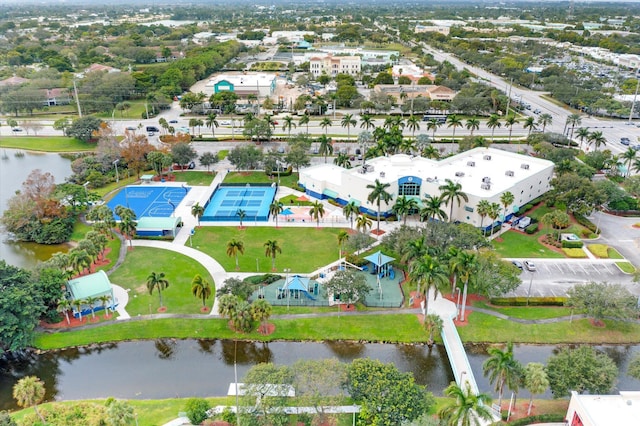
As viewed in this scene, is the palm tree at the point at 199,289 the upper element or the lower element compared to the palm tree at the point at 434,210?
lower

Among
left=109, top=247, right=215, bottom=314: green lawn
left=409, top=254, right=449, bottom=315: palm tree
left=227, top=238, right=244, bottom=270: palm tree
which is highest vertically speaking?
left=409, top=254, right=449, bottom=315: palm tree

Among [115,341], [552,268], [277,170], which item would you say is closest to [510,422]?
[552,268]

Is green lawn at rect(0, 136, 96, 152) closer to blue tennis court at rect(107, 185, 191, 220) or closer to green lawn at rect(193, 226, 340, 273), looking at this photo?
blue tennis court at rect(107, 185, 191, 220)

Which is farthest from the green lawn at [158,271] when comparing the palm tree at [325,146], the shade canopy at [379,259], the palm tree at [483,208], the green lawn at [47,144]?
the green lawn at [47,144]

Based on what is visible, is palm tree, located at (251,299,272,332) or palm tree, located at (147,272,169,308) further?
palm tree, located at (147,272,169,308)

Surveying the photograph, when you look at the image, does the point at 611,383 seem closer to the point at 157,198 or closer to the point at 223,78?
the point at 157,198

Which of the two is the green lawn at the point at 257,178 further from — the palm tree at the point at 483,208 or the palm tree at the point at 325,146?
the palm tree at the point at 483,208

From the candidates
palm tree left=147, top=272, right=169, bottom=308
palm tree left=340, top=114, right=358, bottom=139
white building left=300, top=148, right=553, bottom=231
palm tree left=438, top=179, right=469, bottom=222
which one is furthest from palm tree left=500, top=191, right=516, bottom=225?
palm tree left=147, top=272, right=169, bottom=308
